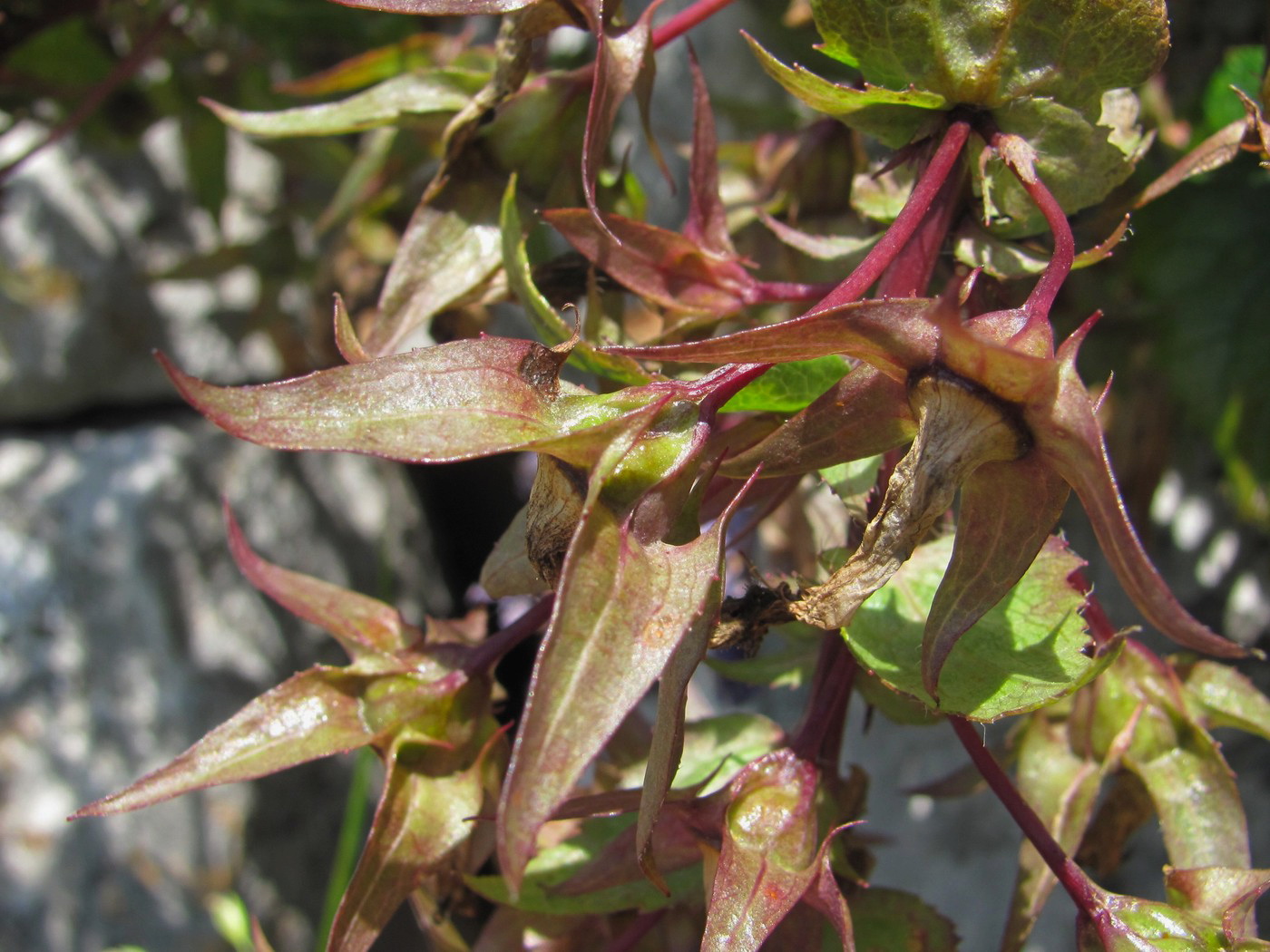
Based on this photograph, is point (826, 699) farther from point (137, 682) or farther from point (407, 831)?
point (137, 682)

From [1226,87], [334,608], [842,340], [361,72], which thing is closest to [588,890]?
[334,608]

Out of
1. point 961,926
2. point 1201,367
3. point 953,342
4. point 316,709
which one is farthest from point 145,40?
point 961,926

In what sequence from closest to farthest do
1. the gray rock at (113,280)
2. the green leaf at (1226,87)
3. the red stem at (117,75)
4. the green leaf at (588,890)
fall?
the green leaf at (588,890) → the green leaf at (1226,87) → the red stem at (117,75) → the gray rock at (113,280)

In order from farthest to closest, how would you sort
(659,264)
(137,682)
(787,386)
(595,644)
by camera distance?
(137,682) → (659,264) → (787,386) → (595,644)

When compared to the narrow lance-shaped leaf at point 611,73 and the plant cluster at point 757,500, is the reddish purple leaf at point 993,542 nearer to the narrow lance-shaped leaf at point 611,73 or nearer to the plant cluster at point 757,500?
the plant cluster at point 757,500

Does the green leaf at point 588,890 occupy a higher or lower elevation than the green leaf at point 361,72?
lower

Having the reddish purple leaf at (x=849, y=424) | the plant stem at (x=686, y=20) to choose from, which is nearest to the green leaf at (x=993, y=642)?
the reddish purple leaf at (x=849, y=424)
